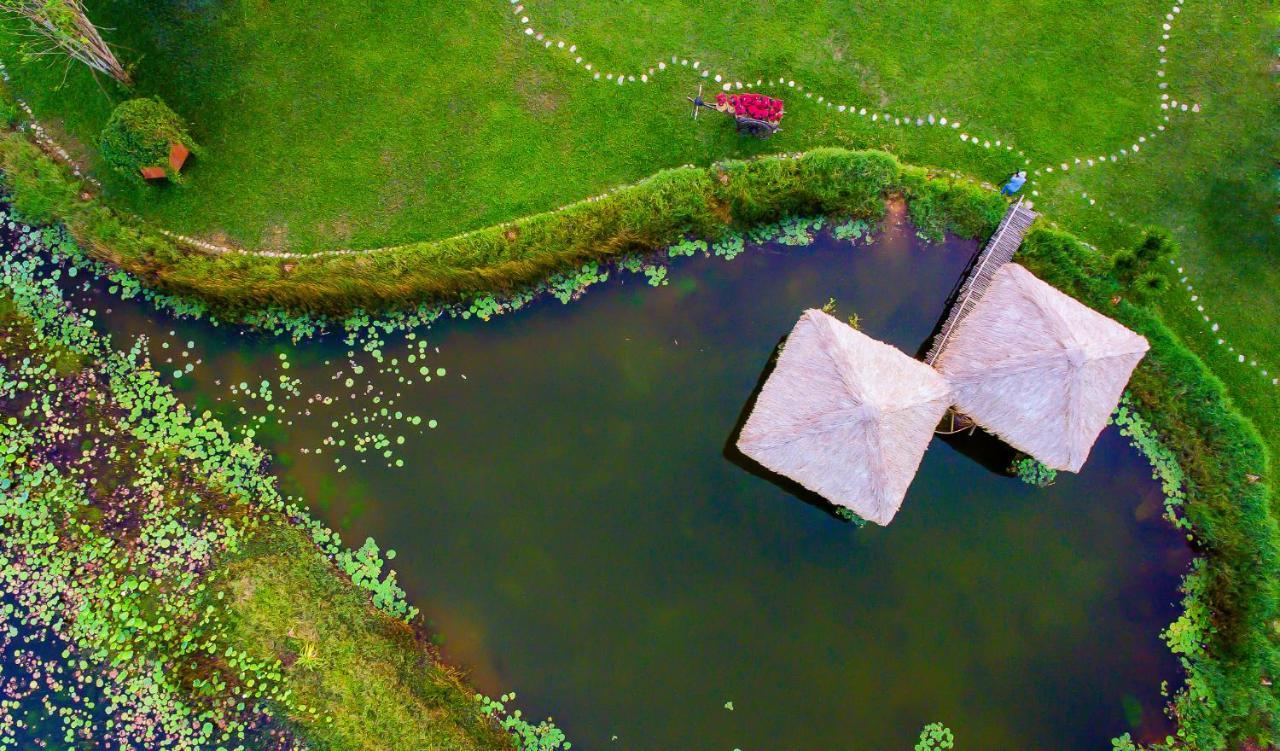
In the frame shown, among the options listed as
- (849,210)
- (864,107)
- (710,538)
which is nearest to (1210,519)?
(849,210)

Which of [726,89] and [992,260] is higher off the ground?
[726,89]

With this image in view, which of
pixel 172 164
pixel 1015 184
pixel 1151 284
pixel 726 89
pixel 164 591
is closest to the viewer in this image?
pixel 1151 284

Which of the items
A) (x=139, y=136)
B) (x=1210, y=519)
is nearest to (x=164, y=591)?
(x=139, y=136)

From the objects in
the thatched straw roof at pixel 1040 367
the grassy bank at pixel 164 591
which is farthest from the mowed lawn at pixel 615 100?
the grassy bank at pixel 164 591

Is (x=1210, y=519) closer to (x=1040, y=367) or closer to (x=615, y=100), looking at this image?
(x=1040, y=367)

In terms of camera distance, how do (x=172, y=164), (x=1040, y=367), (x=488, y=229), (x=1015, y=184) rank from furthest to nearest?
(x=488, y=229) < (x=1015, y=184) < (x=172, y=164) < (x=1040, y=367)

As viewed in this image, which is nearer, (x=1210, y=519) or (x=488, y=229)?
(x=1210, y=519)

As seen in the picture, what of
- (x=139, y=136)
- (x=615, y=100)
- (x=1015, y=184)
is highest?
(x=1015, y=184)
